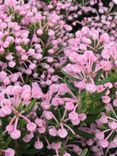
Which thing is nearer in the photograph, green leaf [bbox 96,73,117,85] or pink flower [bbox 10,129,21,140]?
pink flower [bbox 10,129,21,140]

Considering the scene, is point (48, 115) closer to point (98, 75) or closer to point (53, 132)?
point (53, 132)

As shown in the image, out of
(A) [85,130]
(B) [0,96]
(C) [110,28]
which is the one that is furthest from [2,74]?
(C) [110,28]

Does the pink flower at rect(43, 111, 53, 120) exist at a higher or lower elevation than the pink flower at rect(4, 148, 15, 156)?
higher

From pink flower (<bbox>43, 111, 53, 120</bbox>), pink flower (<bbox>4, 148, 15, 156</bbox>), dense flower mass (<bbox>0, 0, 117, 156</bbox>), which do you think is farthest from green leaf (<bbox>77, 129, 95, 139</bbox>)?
pink flower (<bbox>4, 148, 15, 156</bbox>)

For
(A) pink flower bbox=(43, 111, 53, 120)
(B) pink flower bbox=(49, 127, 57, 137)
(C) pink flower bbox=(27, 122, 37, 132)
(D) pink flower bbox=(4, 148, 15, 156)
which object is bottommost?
(D) pink flower bbox=(4, 148, 15, 156)

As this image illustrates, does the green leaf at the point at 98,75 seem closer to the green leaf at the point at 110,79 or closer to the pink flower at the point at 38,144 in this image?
the green leaf at the point at 110,79

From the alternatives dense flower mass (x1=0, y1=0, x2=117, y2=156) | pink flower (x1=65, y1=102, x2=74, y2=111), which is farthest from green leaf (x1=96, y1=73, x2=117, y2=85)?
pink flower (x1=65, y1=102, x2=74, y2=111)

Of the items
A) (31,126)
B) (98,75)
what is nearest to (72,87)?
(98,75)

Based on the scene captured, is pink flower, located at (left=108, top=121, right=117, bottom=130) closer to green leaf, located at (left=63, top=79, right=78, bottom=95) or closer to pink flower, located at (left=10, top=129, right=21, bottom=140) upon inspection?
green leaf, located at (left=63, top=79, right=78, bottom=95)

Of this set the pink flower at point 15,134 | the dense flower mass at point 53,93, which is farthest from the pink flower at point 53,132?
the pink flower at point 15,134

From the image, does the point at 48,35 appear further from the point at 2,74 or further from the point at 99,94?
the point at 99,94
